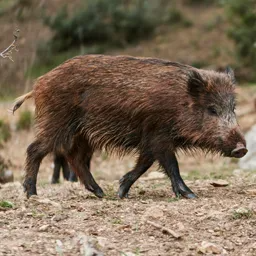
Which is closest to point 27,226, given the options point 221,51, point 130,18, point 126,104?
point 126,104

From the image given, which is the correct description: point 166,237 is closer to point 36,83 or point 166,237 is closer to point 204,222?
point 204,222

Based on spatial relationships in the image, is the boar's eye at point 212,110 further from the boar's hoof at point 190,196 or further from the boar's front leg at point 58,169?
the boar's front leg at point 58,169

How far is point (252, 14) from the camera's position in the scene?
21.2m

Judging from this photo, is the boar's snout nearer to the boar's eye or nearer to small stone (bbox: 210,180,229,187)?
the boar's eye

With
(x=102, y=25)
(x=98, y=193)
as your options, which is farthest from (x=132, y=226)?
(x=102, y=25)

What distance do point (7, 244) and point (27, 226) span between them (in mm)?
633

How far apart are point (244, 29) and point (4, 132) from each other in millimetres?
9301

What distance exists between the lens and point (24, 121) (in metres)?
16.7

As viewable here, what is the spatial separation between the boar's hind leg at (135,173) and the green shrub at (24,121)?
8865 mm

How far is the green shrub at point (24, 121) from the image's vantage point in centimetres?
1662

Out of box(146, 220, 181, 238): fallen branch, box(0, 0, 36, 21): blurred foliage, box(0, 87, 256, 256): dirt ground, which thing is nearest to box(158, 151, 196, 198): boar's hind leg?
box(0, 87, 256, 256): dirt ground

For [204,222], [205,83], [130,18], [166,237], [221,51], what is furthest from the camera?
[130,18]

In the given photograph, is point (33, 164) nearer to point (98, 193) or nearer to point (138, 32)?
point (98, 193)

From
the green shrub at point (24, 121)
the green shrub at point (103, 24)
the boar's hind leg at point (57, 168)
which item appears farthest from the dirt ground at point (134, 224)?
the green shrub at point (103, 24)
